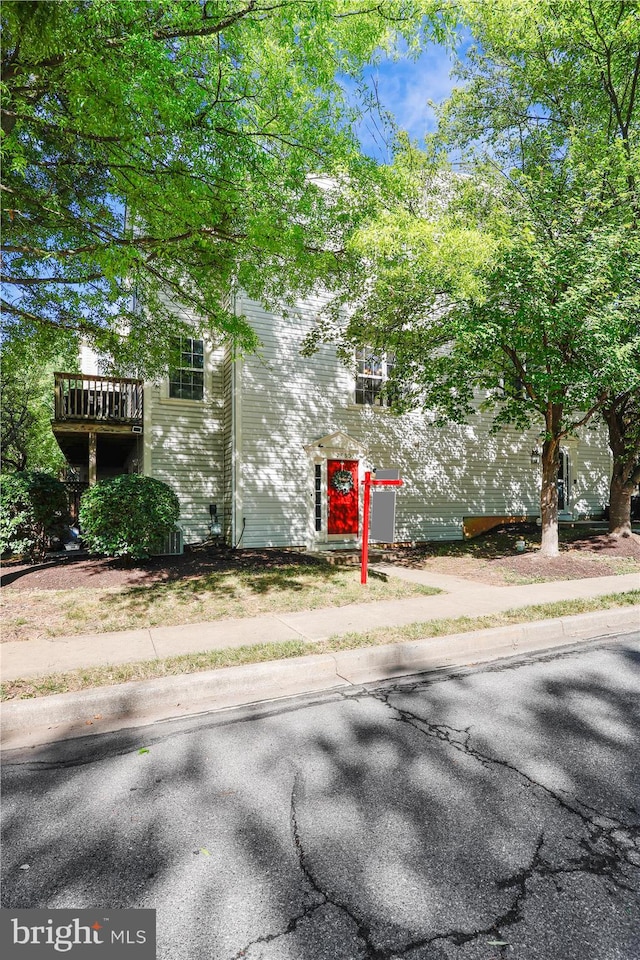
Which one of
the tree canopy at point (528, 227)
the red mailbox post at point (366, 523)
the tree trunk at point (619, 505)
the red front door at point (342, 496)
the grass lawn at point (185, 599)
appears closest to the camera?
the grass lawn at point (185, 599)

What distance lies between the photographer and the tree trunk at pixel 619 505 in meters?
12.9

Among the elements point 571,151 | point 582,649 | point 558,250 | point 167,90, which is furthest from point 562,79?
point 582,649

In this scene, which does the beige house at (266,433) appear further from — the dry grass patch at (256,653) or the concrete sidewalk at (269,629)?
the dry grass patch at (256,653)

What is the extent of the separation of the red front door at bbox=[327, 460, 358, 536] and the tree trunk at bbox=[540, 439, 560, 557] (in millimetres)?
4914

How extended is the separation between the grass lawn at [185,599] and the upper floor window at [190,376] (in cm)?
582

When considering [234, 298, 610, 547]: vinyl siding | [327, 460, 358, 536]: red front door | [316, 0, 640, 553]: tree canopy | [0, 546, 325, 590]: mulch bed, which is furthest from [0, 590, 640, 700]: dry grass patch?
[327, 460, 358, 536]: red front door

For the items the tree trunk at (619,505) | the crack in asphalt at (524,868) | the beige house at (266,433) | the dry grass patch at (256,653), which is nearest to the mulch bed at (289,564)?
the tree trunk at (619,505)

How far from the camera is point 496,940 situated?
1890 millimetres

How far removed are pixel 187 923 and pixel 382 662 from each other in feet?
10.5

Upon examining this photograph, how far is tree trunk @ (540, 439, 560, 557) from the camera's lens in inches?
426

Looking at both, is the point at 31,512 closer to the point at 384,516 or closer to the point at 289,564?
the point at 289,564

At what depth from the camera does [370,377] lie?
47.4ft

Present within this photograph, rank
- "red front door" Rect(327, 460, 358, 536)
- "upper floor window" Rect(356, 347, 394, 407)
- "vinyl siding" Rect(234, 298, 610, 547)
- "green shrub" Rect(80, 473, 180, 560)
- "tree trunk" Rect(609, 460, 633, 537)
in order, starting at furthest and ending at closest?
"upper floor window" Rect(356, 347, 394, 407) < "red front door" Rect(327, 460, 358, 536) < "tree trunk" Rect(609, 460, 633, 537) < "vinyl siding" Rect(234, 298, 610, 547) < "green shrub" Rect(80, 473, 180, 560)

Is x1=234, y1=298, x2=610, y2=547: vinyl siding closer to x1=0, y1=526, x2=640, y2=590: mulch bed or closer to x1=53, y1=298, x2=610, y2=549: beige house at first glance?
x1=53, y1=298, x2=610, y2=549: beige house
